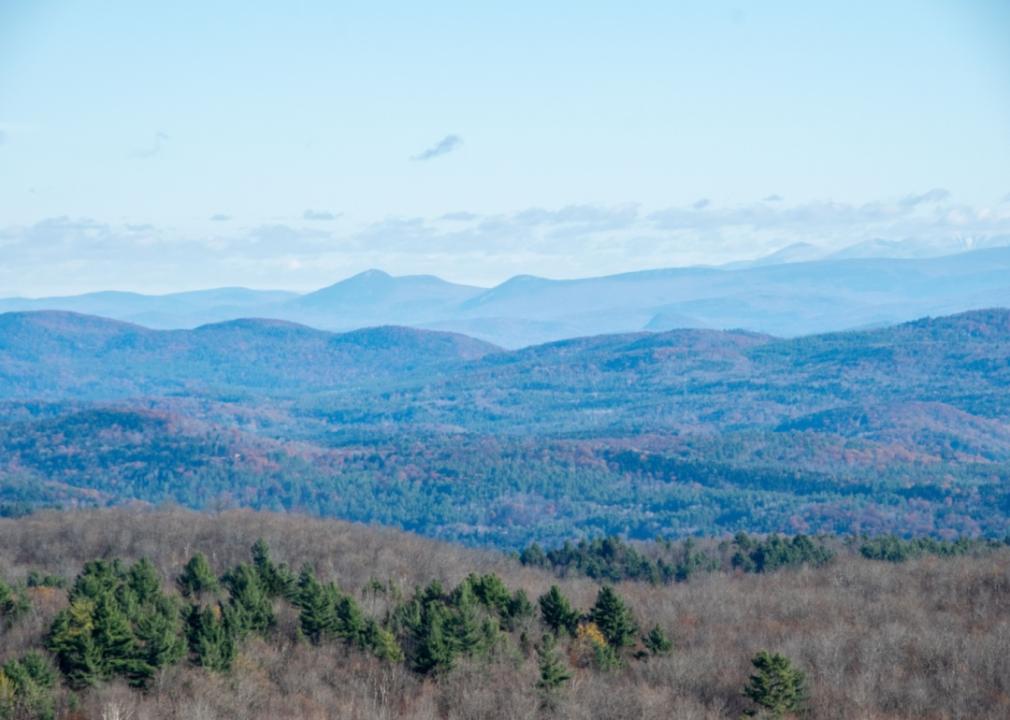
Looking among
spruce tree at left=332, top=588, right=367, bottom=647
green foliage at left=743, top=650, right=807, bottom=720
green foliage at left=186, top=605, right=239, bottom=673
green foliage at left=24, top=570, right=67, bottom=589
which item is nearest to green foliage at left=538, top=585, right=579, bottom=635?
spruce tree at left=332, top=588, right=367, bottom=647

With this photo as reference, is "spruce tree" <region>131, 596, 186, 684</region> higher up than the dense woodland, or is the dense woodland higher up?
"spruce tree" <region>131, 596, 186, 684</region>

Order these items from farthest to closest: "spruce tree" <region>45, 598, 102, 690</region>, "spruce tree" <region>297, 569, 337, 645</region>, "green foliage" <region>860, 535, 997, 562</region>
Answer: "green foliage" <region>860, 535, 997, 562</region> → "spruce tree" <region>297, 569, 337, 645</region> → "spruce tree" <region>45, 598, 102, 690</region>

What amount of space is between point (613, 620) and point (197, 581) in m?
16.5

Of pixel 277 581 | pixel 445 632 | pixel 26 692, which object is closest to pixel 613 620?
pixel 445 632

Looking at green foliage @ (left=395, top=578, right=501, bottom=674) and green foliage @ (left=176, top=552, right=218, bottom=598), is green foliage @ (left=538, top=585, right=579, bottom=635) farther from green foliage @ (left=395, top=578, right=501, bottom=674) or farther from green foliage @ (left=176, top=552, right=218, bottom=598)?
green foliage @ (left=176, top=552, right=218, bottom=598)

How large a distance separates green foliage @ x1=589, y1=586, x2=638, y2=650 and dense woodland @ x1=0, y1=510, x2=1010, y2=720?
0.22 ft

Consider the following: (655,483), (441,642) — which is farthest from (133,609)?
(655,483)

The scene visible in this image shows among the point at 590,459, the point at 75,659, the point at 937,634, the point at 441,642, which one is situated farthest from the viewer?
the point at 590,459

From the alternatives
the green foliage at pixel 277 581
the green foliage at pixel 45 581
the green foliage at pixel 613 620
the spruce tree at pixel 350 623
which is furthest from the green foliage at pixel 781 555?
the green foliage at pixel 45 581

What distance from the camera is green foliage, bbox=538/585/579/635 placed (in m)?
42.9

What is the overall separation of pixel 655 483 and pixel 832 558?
76582 mm

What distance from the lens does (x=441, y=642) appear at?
126 feet

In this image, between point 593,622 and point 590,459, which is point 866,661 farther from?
point 590,459

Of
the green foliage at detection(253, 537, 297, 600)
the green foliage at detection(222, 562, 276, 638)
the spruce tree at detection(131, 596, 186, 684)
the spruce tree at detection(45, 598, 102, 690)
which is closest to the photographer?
the spruce tree at detection(45, 598, 102, 690)
